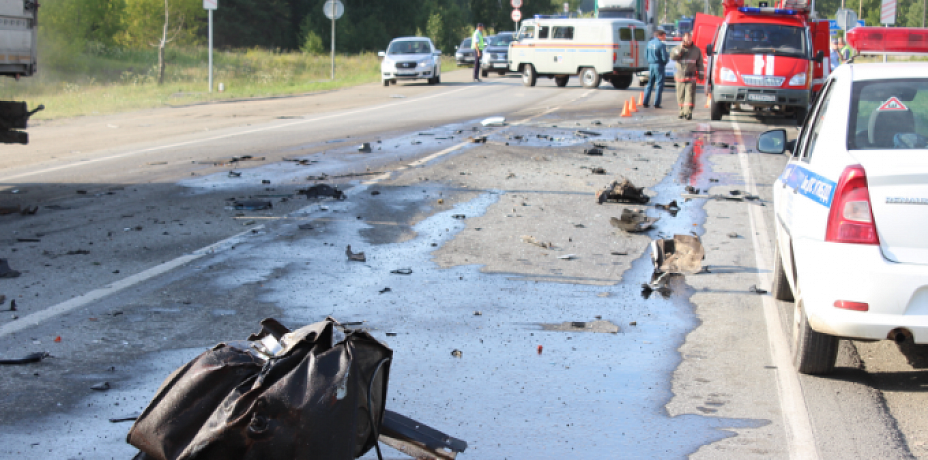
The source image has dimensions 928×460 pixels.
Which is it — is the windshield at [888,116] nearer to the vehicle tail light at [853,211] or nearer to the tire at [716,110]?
the vehicle tail light at [853,211]

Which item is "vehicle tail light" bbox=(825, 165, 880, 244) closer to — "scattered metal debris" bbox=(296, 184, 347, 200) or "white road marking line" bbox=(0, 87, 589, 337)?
"white road marking line" bbox=(0, 87, 589, 337)

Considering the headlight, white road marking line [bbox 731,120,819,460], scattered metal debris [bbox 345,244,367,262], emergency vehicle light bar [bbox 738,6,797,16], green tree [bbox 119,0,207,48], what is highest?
Result: green tree [bbox 119,0,207,48]

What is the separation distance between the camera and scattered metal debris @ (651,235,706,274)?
7434mm

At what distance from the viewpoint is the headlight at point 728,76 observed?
20.3m

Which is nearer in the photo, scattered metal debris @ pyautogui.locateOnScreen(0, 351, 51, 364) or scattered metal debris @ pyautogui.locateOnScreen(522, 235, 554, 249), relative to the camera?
scattered metal debris @ pyautogui.locateOnScreen(0, 351, 51, 364)

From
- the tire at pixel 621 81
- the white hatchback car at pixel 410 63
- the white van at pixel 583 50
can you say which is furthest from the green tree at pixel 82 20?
the tire at pixel 621 81

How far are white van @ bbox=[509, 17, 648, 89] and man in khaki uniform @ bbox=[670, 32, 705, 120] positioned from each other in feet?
33.8

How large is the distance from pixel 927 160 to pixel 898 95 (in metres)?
0.83

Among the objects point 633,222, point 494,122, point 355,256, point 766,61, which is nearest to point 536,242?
point 633,222

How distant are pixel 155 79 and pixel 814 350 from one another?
36427 mm

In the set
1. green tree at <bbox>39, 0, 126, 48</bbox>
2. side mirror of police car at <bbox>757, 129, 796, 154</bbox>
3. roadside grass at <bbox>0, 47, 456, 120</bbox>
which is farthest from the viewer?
green tree at <bbox>39, 0, 126, 48</bbox>

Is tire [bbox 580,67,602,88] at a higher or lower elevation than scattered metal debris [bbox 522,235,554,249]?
higher

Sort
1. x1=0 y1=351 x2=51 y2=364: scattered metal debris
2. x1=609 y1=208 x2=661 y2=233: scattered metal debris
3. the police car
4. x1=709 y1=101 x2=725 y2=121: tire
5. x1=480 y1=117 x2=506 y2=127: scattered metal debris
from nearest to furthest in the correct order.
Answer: the police car < x1=0 y1=351 x2=51 y2=364: scattered metal debris < x1=609 y1=208 x2=661 y2=233: scattered metal debris < x1=480 y1=117 x2=506 y2=127: scattered metal debris < x1=709 y1=101 x2=725 y2=121: tire

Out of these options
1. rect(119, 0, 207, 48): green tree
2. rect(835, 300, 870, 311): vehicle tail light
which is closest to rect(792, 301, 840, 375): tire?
rect(835, 300, 870, 311): vehicle tail light
